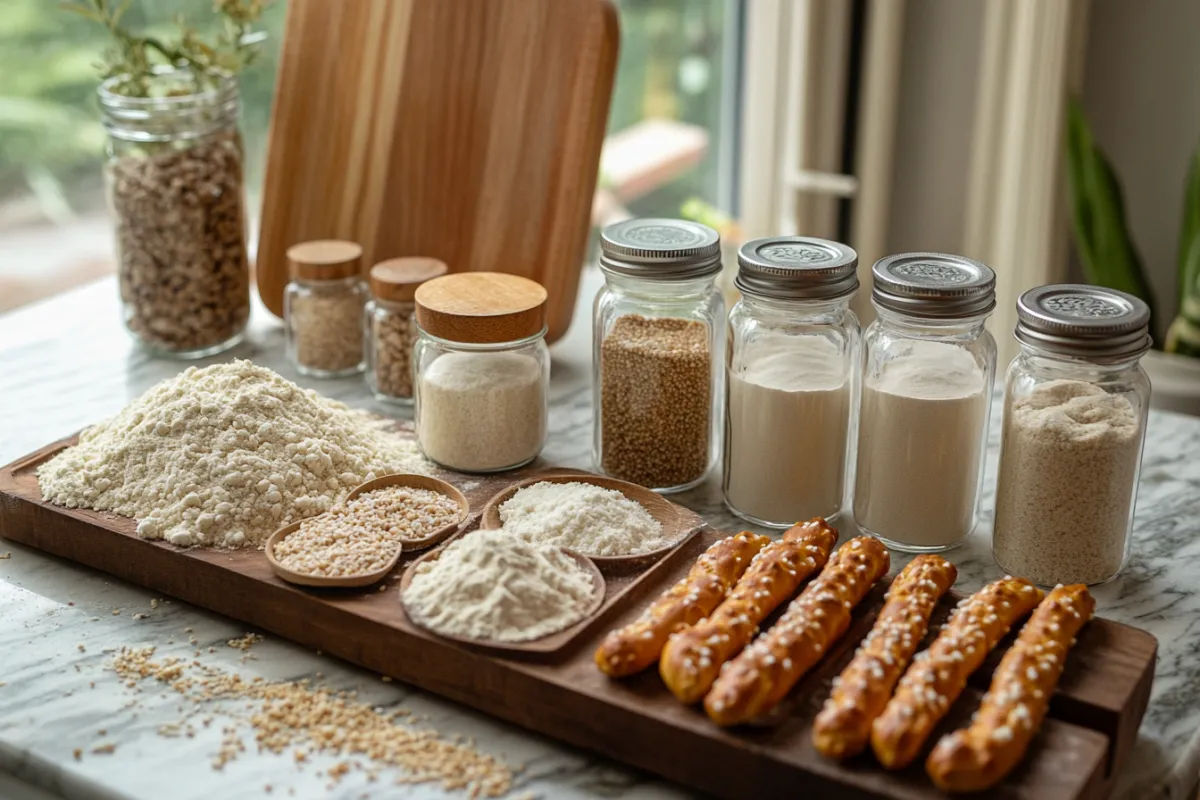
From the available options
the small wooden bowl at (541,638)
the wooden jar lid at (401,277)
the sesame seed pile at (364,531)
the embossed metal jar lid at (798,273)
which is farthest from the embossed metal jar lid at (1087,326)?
the wooden jar lid at (401,277)

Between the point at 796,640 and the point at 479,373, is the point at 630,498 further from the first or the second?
the point at 796,640

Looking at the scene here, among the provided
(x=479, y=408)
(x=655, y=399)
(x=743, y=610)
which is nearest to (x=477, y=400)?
(x=479, y=408)

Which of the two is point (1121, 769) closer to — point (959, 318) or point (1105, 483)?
point (1105, 483)

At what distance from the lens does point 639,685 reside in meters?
0.87

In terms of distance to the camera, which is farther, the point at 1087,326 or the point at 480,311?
the point at 480,311

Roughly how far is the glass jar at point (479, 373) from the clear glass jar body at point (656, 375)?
7 cm

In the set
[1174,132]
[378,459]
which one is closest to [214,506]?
[378,459]

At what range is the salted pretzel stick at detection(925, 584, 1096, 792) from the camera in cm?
76

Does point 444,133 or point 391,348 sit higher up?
point 444,133

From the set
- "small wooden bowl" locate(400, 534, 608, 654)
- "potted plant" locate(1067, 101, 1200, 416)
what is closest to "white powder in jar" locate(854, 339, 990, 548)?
"small wooden bowl" locate(400, 534, 608, 654)

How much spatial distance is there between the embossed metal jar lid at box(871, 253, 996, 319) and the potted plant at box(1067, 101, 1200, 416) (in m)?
1.02

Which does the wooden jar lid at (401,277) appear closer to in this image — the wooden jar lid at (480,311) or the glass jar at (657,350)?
the wooden jar lid at (480,311)

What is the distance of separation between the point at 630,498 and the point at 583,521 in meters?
0.10

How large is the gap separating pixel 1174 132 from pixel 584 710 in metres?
1.76
